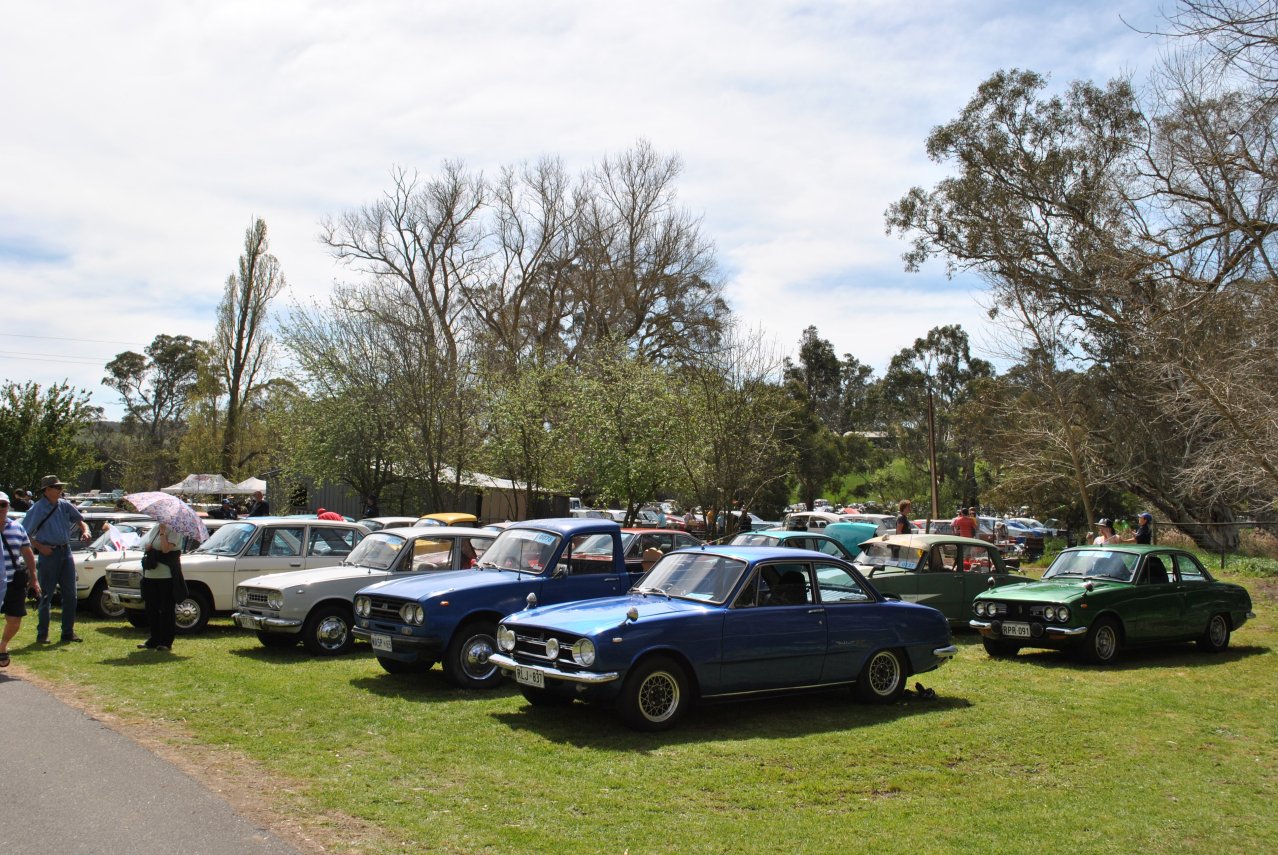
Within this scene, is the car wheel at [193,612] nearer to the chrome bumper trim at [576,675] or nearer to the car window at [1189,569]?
the chrome bumper trim at [576,675]

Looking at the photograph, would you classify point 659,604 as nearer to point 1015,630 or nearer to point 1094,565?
point 1015,630

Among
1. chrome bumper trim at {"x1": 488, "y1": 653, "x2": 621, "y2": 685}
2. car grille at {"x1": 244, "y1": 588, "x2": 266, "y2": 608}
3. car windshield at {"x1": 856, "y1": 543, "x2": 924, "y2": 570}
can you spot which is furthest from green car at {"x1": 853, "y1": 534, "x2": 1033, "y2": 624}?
car grille at {"x1": 244, "y1": 588, "x2": 266, "y2": 608}

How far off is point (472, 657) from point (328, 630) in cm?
287

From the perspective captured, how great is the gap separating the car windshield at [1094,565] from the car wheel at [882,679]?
4754mm

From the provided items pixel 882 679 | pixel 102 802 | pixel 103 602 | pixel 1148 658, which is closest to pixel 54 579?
pixel 103 602

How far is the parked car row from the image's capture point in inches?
324

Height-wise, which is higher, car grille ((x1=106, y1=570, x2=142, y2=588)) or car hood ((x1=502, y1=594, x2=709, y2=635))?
car hood ((x1=502, y1=594, x2=709, y2=635))

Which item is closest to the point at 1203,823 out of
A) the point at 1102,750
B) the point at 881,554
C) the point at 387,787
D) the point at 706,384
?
the point at 1102,750

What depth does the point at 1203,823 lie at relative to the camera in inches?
242

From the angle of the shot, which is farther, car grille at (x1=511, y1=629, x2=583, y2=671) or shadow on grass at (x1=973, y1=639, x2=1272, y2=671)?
shadow on grass at (x1=973, y1=639, x2=1272, y2=671)

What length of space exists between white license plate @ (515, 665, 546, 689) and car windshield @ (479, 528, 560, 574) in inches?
95.9

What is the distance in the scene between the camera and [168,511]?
11781 mm

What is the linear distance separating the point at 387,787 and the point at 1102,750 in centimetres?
547

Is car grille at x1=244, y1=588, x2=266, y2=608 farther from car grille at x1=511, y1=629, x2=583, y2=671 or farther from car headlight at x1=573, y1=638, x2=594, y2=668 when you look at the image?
car headlight at x1=573, y1=638, x2=594, y2=668
